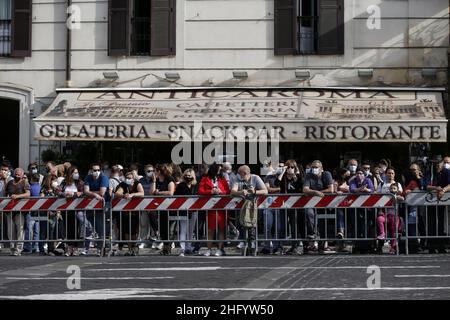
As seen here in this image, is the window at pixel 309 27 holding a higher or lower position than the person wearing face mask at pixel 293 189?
higher

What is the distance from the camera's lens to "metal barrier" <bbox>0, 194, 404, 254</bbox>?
814 inches

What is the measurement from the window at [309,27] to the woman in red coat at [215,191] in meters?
5.74

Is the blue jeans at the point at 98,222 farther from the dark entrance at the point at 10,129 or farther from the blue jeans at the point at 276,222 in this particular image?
the dark entrance at the point at 10,129

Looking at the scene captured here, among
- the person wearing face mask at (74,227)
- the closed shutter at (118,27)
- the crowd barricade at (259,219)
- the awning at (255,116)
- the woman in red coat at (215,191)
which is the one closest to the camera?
the crowd barricade at (259,219)

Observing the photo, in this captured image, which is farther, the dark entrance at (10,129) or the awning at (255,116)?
the dark entrance at (10,129)

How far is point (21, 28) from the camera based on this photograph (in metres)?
27.9

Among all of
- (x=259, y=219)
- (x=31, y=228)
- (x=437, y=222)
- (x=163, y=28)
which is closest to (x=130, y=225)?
(x=31, y=228)

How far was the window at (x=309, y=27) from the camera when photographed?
27.1m

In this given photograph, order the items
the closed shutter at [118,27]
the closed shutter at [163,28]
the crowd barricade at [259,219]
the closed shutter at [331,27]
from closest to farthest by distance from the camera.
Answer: the crowd barricade at [259,219] → the closed shutter at [331,27] → the closed shutter at [163,28] → the closed shutter at [118,27]

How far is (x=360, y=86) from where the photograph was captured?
Answer: 26828mm

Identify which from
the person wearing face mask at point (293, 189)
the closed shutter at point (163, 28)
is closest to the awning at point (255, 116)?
the closed shutter at point (163, 28)

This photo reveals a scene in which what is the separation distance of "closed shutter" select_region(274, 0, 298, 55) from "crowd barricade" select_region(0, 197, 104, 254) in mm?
7755
